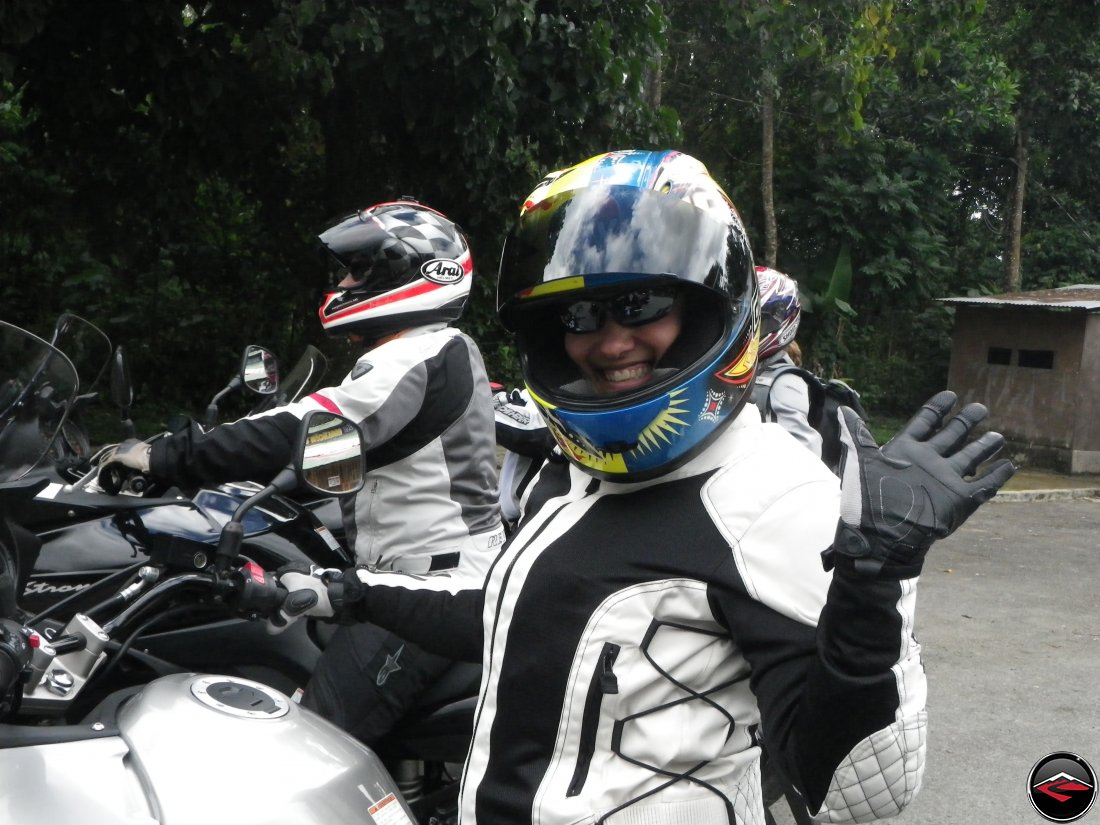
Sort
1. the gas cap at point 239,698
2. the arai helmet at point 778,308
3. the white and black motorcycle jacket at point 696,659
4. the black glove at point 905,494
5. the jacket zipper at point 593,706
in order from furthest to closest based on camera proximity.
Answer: the arai helmet at point 778,308
the gas cap at point 239,698
the jacket zipper at point 593,706
the white and black motorcycle jacket at point 696,659
the black glove at point 905,494

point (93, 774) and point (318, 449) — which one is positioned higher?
point (318, 449)

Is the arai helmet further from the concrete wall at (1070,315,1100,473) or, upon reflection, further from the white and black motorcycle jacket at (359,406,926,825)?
the concrete wall at (1070,315,1100,473)

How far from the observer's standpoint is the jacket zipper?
1.54 meters

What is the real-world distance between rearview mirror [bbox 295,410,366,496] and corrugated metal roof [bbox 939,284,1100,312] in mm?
15051

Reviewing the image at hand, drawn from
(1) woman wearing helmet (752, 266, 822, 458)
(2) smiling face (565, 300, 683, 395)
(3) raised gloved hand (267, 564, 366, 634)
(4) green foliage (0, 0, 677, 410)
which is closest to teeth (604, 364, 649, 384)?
(2) smiling face (565, 300, 683, 395)

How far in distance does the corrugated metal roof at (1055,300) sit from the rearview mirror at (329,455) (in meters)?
15.1

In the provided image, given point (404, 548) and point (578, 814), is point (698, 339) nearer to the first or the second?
point (578, 814)

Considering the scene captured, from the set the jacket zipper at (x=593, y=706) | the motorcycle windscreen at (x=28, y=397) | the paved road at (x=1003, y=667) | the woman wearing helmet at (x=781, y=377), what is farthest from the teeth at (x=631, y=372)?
the paved road at (x=1003, y=667)

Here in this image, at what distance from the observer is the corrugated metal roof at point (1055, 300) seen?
15617 mm

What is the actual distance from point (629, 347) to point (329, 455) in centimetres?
67

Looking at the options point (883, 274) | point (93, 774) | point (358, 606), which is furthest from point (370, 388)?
point (883, 274)

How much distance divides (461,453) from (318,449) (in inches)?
43.4

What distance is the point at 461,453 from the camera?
3.23 metres

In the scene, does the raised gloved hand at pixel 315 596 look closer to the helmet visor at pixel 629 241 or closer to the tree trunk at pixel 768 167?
the helmet visor at pixel 629 241
